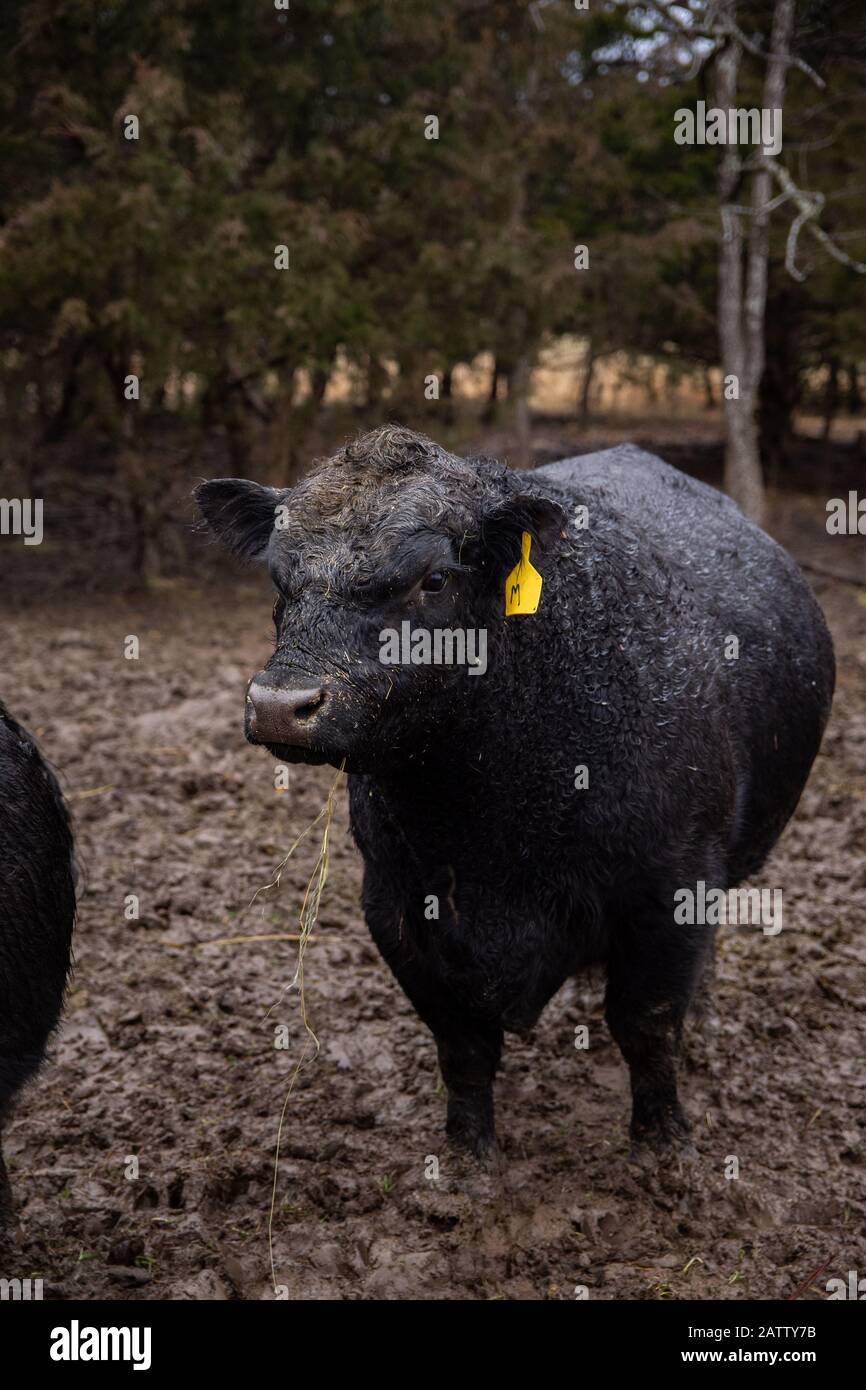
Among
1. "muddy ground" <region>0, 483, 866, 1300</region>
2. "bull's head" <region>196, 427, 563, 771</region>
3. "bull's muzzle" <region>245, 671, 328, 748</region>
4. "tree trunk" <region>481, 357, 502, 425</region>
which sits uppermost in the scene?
"tree trunk" <region>481, 357, 502, 425</region>

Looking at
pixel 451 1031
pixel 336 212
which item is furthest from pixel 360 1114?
pixel 336 212

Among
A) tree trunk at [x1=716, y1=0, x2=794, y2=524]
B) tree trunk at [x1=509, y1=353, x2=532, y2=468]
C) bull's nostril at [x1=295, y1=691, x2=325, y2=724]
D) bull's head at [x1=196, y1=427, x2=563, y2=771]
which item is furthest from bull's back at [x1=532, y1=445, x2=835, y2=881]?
tree trunk at [x1=509, y1=353, x2=532, y2=468]

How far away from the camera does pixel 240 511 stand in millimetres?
3830

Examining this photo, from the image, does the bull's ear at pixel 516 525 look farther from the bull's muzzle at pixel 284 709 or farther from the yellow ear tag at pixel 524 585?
the bull's muzzle at pixel 284 709

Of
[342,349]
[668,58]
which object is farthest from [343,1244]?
[668,58]

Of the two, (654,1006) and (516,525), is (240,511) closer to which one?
(516,525)

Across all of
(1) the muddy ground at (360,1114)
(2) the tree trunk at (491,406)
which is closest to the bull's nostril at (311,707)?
(1) the muddy ground at (360,1114)

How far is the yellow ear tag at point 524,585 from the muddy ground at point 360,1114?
1.98 meters

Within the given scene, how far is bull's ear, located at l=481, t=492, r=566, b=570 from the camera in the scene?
3.38 meters

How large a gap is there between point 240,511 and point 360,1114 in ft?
7.50

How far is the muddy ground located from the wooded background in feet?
20.5

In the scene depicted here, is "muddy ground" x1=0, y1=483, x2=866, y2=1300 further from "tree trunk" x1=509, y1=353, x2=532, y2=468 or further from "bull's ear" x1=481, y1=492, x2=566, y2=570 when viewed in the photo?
"tree trunk" x1=509, y1=353, x2=532, y2=468

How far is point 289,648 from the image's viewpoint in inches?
123

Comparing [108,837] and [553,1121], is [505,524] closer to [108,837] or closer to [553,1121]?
[553,1121]
